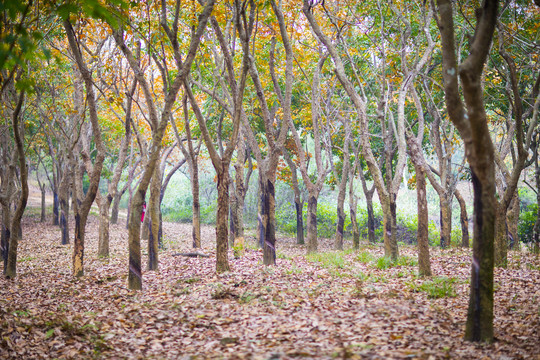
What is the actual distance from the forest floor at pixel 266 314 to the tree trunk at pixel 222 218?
1.17 feet

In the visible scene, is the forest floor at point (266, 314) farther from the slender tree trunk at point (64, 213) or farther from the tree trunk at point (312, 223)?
the slender tree trunk at point (64, 213)

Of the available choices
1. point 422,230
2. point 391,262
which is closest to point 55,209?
point 391,262

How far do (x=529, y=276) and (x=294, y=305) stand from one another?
4.98 m

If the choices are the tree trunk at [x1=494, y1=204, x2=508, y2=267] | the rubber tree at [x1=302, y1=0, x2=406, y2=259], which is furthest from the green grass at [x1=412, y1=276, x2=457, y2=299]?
the rubber tree at [x1=302, y1=0, x2=406, y2=259]

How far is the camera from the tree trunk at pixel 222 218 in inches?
345

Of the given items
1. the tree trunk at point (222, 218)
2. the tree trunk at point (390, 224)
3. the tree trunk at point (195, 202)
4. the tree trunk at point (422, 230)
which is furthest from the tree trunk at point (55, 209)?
the tree trunk at point (422, 230)

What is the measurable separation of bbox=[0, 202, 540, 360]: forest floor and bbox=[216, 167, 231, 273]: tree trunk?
0.36 m

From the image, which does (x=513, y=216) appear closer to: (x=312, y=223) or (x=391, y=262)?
(x=391, y=262)

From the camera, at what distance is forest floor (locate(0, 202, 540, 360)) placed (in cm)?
459

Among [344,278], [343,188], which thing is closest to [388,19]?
[343,188]

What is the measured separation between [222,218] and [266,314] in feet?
10.2

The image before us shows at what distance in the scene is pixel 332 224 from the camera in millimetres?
25125

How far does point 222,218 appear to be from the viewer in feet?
28.7

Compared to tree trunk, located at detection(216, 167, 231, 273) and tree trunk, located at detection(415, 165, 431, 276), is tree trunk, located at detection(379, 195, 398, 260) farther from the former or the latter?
tree trunk, located at detection(216, 167, 231, 273)
